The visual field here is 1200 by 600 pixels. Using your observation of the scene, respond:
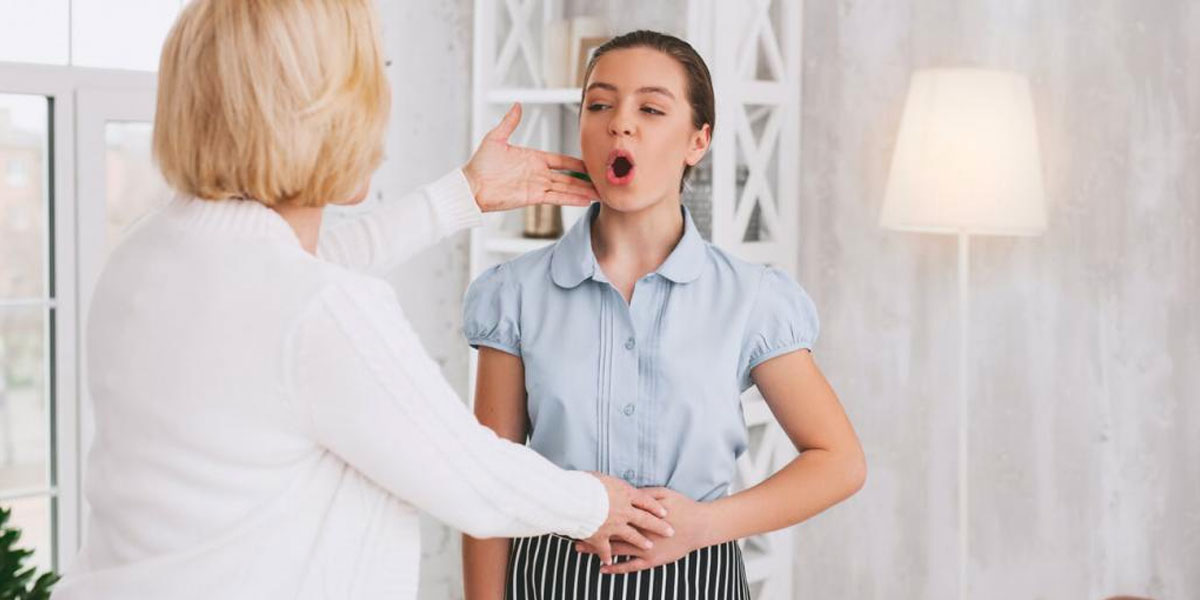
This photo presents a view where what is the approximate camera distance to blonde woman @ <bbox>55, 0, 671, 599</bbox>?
1138 mm

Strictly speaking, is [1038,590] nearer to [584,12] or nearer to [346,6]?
[584,12]

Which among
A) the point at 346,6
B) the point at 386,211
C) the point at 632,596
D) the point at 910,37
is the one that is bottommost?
the point at 632,596

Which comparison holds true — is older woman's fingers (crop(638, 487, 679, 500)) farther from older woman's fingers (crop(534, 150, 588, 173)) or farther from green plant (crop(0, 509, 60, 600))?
green plant (crop(0, 509, 60, 600))

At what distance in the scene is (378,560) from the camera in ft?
4.10

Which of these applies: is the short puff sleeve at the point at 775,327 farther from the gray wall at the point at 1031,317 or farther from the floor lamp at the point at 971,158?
the gray wall at the point at 1031,317

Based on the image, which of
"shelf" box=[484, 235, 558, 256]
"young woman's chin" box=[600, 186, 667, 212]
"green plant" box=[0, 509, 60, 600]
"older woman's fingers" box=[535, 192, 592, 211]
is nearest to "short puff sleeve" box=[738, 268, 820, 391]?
"young woman's chin" box=[600, 186, 667, 212]

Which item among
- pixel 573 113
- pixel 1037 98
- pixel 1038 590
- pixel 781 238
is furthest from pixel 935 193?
pixel 573 113

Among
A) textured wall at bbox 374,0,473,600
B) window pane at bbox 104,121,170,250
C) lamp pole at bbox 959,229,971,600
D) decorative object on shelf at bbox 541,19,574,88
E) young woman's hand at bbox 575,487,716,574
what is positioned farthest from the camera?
textured wall at bbox 374,0,473,600

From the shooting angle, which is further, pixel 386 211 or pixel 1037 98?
pixel 1037 98

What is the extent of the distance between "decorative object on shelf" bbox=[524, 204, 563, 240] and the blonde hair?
2067 mm

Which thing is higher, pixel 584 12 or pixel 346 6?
pixel 584 12

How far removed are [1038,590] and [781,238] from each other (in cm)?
96

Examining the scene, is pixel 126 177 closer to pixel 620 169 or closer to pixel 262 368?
pixel 620 169

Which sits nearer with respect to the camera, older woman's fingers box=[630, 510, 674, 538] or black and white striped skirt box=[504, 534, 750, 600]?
older woman's fingers box=[630, 510, 674, 538]
